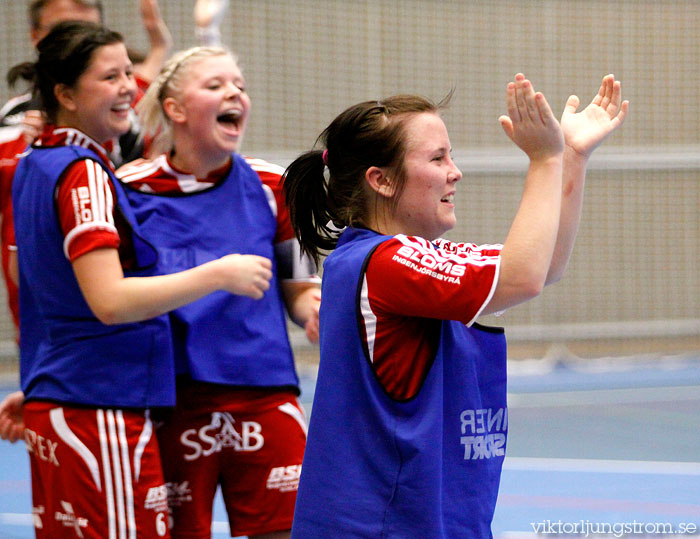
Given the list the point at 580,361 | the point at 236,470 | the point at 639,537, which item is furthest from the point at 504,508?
the point at 580,361

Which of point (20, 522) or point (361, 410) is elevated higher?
point (361, 410)

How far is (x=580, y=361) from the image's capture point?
8.92 m

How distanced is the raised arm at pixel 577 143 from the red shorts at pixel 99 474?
1051 millimetres

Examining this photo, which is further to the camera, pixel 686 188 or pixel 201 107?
pixel 686 188

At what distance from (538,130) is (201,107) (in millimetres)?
1268

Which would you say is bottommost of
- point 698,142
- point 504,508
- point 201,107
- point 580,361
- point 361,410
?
point 580,361

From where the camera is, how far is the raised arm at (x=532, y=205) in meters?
1.91

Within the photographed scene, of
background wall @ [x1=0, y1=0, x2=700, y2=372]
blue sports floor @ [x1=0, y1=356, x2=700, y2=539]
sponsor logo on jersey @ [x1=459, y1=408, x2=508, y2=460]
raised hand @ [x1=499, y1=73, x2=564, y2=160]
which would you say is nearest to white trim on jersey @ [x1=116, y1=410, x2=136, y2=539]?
sponsor logo on jersey @ [x1=459, y1=408, x2=508, y2=460]

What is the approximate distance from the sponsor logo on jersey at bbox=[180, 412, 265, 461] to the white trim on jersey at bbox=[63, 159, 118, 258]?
1.83 ft

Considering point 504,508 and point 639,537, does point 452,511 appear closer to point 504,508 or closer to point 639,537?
point 639,537

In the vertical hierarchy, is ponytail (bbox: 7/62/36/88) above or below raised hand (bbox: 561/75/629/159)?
above

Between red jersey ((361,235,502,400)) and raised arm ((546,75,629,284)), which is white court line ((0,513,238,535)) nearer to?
raised arm ((546,75,629,284))

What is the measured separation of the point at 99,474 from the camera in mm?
2609

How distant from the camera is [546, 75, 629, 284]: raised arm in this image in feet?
7.36
